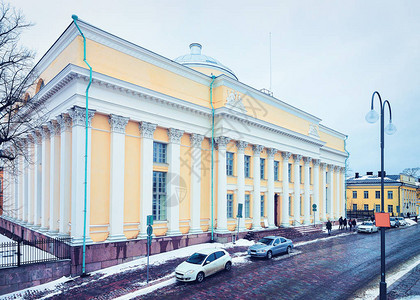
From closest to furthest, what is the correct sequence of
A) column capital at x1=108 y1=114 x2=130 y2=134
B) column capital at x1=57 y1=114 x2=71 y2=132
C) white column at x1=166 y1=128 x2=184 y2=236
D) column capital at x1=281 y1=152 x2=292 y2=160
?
column capital at x1=57 y1=114 x2=71 y2=132 < column capital at x1=108 y1=114 x2=130 y2=134 < white column at x1=166 y1=128 x2=184 y2=236 < column capital at x1=281 y1=152 x2=292 y2=160

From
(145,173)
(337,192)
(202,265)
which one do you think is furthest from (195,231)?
(337,192)

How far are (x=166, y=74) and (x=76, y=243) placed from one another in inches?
498

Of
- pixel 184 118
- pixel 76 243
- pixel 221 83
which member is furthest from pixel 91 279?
pixel 221 83

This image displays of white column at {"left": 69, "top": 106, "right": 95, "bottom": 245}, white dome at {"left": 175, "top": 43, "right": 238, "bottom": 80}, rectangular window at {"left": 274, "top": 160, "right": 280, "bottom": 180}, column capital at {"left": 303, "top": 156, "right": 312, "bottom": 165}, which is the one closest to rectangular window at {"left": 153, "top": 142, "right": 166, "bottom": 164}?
white column at {"left": 69, "top": 106, "right": 95, "bottom": 245}

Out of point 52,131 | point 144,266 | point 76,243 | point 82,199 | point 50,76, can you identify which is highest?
point 50,76

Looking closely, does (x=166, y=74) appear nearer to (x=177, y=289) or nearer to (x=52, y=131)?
(x=52, y=131)

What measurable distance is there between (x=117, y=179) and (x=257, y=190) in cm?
1412

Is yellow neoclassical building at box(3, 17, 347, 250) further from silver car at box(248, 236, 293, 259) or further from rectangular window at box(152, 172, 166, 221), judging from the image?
silver car at box(248, 236, 293, 259)

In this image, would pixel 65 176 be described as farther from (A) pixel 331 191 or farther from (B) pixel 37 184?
(A) pixel 331 191

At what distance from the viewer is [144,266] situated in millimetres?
17969

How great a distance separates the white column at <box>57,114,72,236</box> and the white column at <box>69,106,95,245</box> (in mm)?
1310

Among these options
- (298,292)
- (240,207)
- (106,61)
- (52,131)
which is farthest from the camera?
(240,207)

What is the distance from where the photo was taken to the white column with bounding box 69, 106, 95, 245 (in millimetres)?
17281

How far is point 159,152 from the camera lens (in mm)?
22547
